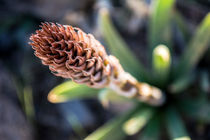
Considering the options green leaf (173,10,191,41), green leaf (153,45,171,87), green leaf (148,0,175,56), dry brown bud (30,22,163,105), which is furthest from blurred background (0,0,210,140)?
dry brown bud (30,22,163,105)

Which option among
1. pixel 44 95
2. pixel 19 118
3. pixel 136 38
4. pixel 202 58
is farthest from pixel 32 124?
pixel 202 58

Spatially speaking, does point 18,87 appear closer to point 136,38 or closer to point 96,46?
point 136,38

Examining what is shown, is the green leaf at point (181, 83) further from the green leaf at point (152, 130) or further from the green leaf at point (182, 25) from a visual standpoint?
the green leaf at point (182, 25)

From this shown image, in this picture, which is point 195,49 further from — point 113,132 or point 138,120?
point 113,132

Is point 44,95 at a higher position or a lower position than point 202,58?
higher

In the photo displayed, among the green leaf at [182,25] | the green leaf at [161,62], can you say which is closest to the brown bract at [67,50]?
the green leaf at [161,62]

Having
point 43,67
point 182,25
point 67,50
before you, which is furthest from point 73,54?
point 43,67
